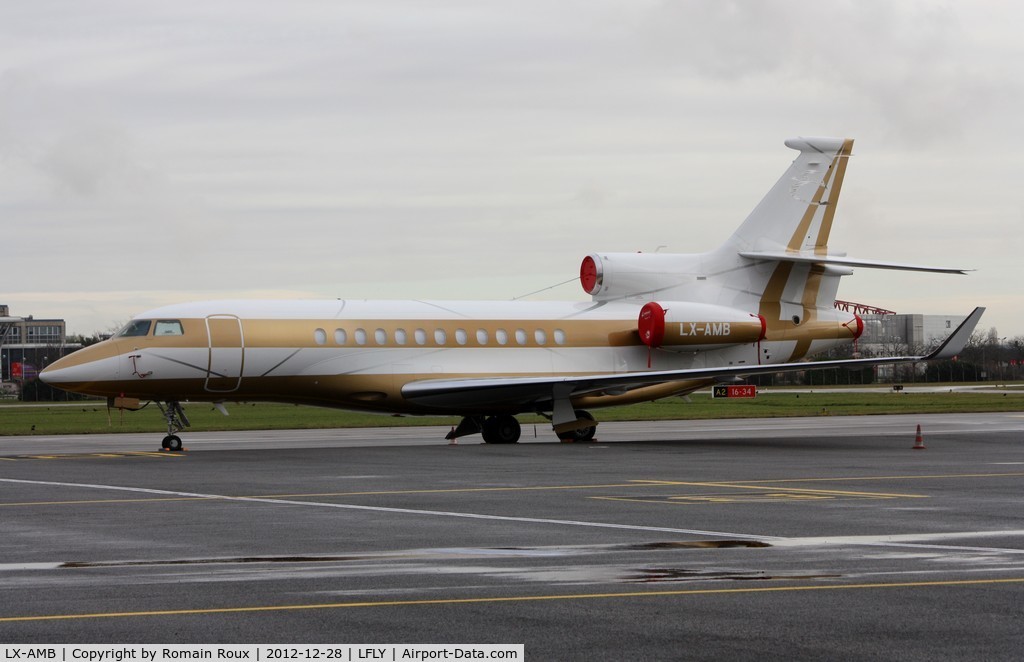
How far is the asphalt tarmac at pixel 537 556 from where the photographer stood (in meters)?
8.88

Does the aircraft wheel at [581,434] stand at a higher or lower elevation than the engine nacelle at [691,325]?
lower

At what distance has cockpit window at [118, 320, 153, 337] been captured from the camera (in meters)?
33.3

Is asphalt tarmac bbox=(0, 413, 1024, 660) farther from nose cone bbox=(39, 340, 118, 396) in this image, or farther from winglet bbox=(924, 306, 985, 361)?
winglet bbox=(924, 306, 985, 361)

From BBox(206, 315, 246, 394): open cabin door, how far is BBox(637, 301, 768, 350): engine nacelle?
1113 cm

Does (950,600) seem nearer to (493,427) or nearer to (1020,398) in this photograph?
(493,427)

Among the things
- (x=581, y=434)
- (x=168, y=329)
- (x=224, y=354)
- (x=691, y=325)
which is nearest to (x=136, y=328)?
(x=168, y=329)

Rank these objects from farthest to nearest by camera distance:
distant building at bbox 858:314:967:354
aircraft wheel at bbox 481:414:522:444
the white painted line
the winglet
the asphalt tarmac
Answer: distant building at bbox 858:314:967:354 < aircraft wheel at bbox 481:414:522:444 < the winglet < the white painted line < the asphalt tarmac

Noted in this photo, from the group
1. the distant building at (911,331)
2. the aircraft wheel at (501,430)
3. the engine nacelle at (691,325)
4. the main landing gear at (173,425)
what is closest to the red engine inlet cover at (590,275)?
the engine nacelle at (691,325)

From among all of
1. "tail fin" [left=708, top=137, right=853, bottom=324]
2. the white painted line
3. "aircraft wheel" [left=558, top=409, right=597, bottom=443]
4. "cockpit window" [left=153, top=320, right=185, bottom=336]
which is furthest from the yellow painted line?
"tail fin" [left=708, top=137, right=853, bottom=324]

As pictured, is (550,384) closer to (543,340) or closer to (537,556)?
(543,340)

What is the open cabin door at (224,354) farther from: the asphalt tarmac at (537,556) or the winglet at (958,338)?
the winglet at (958,338)

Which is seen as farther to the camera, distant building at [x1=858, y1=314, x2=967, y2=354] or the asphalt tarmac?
distant building at [x1=858, y1=314, x2=967, y2=354]

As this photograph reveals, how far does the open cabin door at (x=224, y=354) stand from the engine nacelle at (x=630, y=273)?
413 inches

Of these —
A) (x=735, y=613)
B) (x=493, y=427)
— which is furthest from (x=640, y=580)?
(x=493, y=427)
